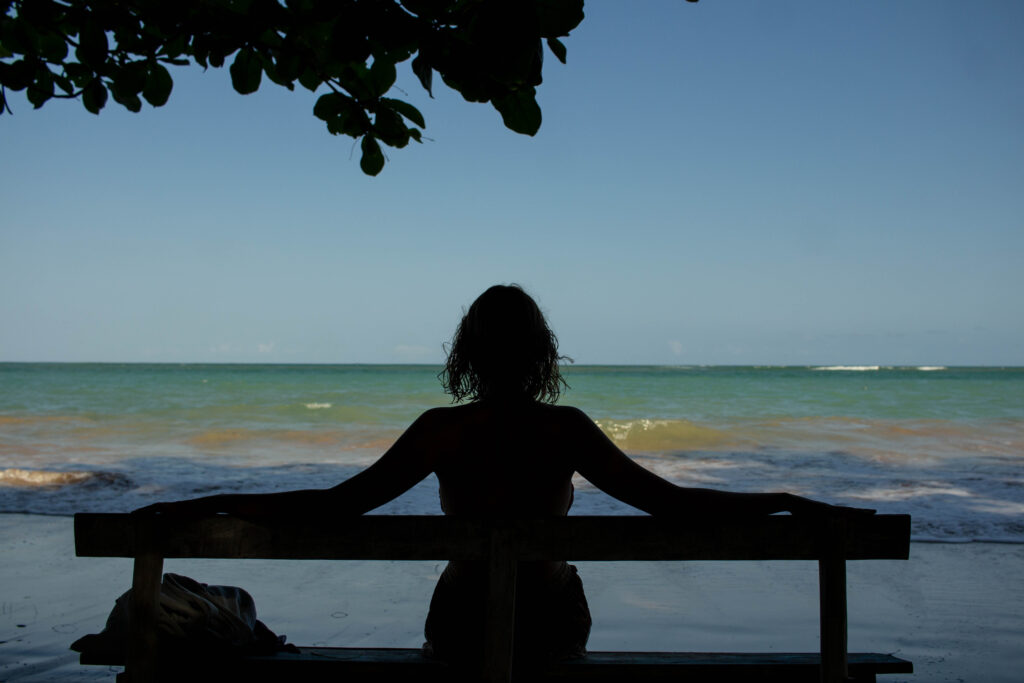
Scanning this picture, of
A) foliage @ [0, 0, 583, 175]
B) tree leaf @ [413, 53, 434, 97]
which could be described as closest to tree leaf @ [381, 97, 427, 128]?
foliage @ [0, 0, 583, 175]

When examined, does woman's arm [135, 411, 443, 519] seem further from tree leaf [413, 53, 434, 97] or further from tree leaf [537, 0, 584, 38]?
tree leaf [537, 0, 584, 38]

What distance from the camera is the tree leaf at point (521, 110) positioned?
1.84 metres

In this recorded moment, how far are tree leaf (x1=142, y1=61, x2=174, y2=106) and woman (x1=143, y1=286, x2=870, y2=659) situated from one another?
1.25 metres

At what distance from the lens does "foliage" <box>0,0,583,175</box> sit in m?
1.66

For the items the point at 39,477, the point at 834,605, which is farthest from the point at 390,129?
the point at 39,477

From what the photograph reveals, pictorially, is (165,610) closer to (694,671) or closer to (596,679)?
(596,679)

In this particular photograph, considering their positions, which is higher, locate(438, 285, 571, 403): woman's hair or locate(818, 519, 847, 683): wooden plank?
locate(438, 285, 571, 403): woman's hair

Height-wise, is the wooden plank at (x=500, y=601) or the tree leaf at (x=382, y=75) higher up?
the tree leaf at (x=382, y=75)

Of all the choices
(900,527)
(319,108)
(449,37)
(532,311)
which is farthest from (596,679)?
(319,108)

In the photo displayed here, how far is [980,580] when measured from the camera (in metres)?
5.55

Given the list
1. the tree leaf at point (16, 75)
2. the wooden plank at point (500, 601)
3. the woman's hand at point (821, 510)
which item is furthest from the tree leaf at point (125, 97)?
the woman's hand at point (821, 510)

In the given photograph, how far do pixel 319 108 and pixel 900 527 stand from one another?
6.79 feet

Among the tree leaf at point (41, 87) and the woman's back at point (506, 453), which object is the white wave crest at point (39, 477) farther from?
the woman's back at point (506, 453)

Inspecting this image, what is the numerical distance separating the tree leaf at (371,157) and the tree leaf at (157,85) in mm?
666
